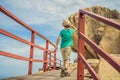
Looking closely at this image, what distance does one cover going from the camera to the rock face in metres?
22.9

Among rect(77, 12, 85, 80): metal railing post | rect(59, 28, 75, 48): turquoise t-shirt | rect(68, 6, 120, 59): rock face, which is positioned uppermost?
rect(68, 6, 120, 59): rock face

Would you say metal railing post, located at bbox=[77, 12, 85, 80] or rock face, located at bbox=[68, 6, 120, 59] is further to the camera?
rock face, located at bbox=[68, 6, 120, 59]

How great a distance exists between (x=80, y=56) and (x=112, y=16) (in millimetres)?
30282

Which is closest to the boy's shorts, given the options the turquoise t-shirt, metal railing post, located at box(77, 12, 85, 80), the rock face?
the turquoise t-shirt

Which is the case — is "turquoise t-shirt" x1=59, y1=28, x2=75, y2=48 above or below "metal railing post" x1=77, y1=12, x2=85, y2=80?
above

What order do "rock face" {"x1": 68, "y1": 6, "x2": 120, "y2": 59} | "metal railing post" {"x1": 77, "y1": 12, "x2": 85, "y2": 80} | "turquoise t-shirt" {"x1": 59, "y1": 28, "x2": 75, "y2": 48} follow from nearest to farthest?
"metal railing post" {"x1": 77, "y1": 12, "x2": 85, "y2": 80} < "turquoise t-shirt" {"x1": 59, "y1": 28, "x2": 75, "y2": 48} < "rock face" {"x1": 68, "y1": 6, "x2": 120, "y2": 59}

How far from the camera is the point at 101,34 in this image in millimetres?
29000

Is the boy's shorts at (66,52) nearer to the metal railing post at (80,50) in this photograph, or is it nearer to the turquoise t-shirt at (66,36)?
the turquoise t-shirt at (66,36)

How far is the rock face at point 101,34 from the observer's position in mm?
22942

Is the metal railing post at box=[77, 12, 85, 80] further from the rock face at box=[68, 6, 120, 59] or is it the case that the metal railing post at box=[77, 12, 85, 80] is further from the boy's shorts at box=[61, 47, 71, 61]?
the rock face at box=[68, 6, 120, 59]

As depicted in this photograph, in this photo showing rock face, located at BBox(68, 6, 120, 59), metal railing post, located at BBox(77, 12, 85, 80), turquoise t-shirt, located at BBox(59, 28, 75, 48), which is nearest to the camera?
metal railing post, located at BBox(77, 12, 85, 80)

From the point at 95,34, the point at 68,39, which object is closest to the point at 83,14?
the point at 68,39

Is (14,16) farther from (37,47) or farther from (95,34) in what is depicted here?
(95,34)

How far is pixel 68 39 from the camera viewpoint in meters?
8.38
